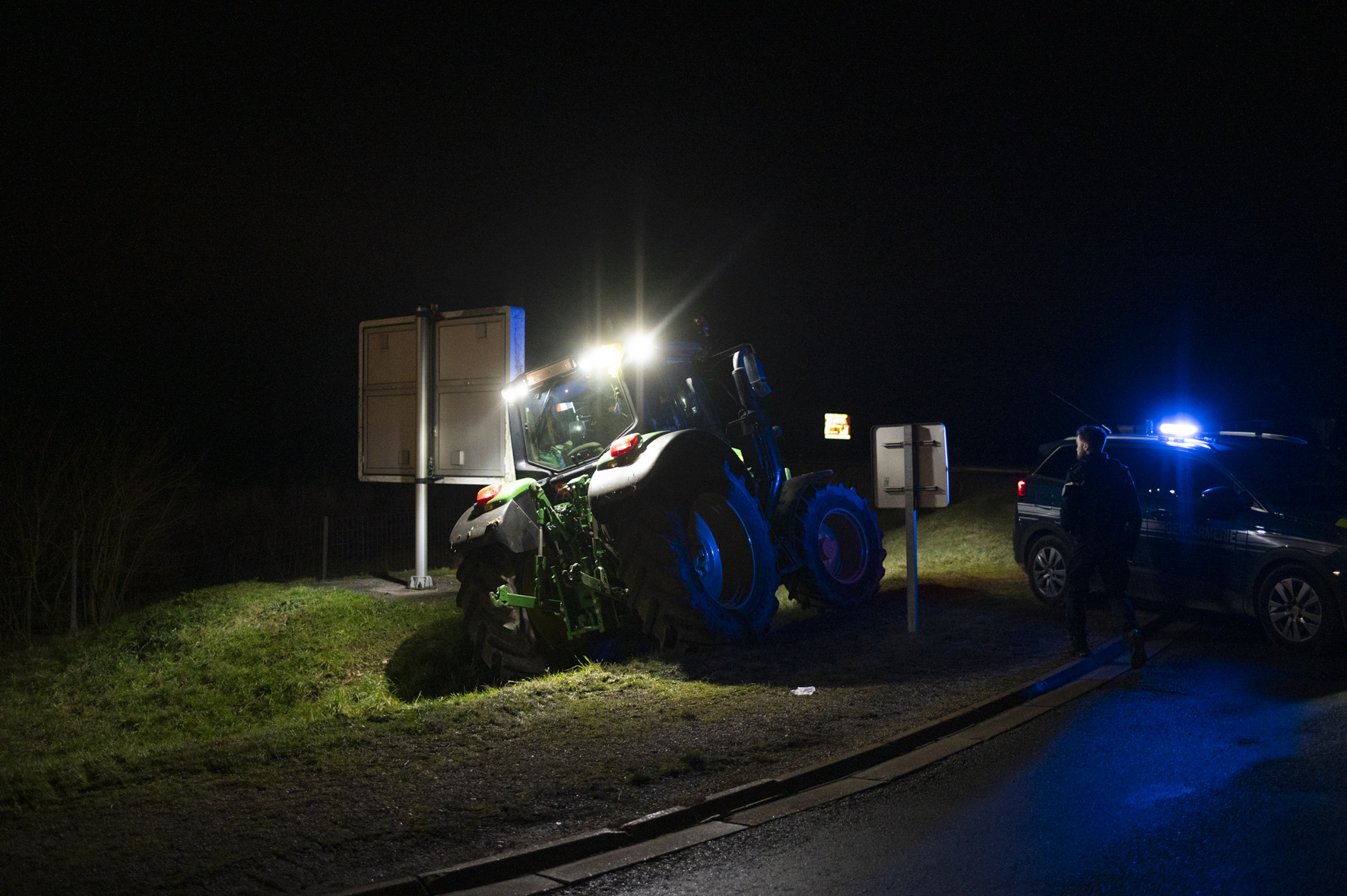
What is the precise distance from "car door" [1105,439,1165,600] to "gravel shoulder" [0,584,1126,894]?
1829 millimetres

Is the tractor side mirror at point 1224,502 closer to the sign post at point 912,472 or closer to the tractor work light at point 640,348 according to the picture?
the sign post at point 912,472

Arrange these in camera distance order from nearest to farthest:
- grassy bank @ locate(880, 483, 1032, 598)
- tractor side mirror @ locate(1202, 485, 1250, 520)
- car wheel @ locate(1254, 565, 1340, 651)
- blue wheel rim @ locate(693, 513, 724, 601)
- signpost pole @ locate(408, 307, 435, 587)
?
car wheel @ locate(1254, 565, 1340, 651) → blue wheel rim @ locate(693, 513, 724, 601) → tractor side mirror @ locate(1202, 485, 1250, 520) → grassy bank @ locate(880, 483, 1032, 598) → signpost pole @ locate(408, 307, 435, 587)

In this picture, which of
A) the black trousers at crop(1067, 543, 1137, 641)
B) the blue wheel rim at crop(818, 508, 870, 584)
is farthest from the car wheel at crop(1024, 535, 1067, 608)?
the black trousers at crop(1067, 543, 1137, 641)

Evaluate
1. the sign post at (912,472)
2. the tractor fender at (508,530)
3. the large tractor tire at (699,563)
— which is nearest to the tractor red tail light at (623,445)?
the large tractor tire at (699,563)

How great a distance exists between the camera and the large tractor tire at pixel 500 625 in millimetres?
9469

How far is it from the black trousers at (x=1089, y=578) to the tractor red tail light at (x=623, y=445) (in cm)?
372

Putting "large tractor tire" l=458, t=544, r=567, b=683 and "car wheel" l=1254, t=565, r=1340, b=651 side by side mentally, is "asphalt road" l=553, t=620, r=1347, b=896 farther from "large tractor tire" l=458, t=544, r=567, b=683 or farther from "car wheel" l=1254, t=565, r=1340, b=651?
"large tractor tire" l=458, t=544, r=567, b=683

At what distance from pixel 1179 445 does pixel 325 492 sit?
19.4 meters

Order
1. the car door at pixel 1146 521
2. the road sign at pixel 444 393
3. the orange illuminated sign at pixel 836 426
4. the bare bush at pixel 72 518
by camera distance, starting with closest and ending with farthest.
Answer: the car door at pixel 1146 521 → the road sign at pixel 444 393 → the bare bush at pixel 72 518 → the orange illuminated sign at pixel 836 426

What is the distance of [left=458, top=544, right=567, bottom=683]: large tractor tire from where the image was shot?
31.1ft

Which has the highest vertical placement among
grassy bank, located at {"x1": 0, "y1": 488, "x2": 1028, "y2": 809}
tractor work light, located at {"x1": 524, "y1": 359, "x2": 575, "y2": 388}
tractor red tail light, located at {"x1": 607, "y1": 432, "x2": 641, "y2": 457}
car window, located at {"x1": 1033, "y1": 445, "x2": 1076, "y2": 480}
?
tractor work light, located at {"x1": 524, "y1": 359, "x2": 575, "y2": 388}

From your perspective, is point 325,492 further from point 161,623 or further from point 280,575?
point 161,623

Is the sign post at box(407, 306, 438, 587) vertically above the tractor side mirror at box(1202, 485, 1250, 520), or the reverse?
the sign post at box(407, 306, 438, 587)

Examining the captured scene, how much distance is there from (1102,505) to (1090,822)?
4007mm
